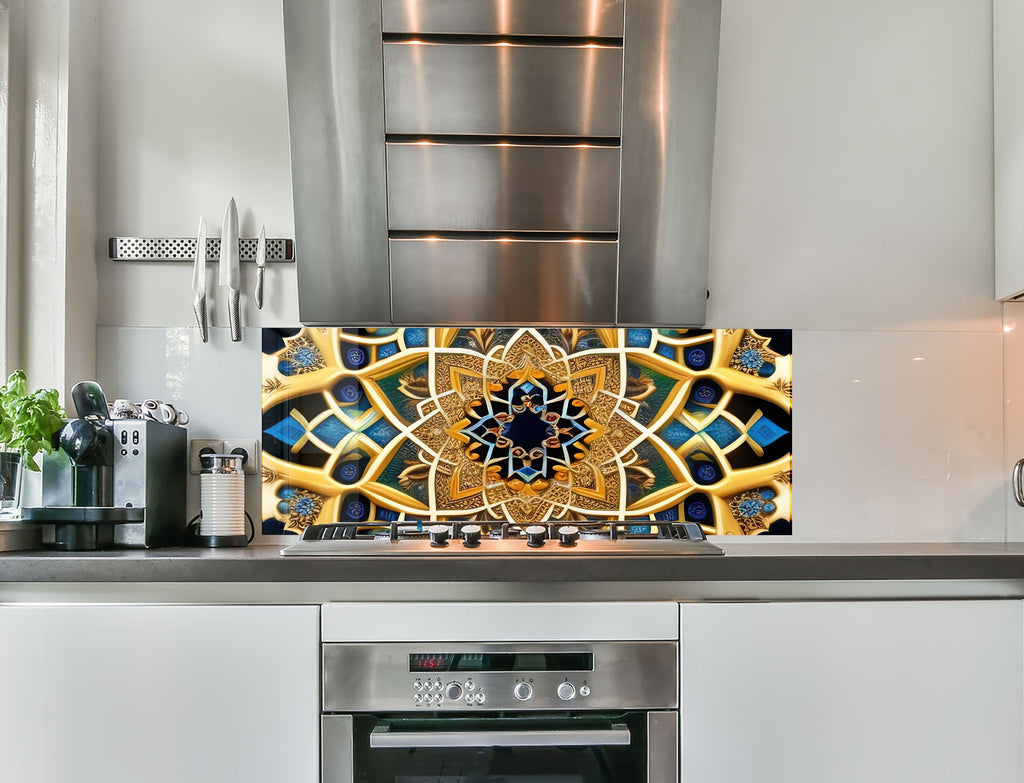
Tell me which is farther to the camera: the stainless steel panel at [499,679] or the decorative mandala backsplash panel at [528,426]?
the decorative mandala backsplash panel at [528,426]

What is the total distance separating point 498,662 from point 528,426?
2.28 feet

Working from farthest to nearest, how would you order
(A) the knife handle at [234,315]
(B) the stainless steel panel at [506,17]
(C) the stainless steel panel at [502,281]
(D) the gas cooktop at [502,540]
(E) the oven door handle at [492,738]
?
1. (A) the knife handle at [234,315]
2. (C) the stainless steel panel at [502,281]
3. (B) the stainless steel panel at [506,17]
4. (D) the gas cooktop at [502,540]
5. (E) the oven door handle at [492,738]

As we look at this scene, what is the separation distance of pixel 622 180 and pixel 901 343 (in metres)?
0.83

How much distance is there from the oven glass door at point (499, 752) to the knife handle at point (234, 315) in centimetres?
94

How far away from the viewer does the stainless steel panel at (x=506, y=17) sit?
1.77 metres

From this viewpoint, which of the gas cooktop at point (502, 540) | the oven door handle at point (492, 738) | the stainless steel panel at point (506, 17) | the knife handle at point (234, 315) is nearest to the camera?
the oven door handle at point (492, 738)

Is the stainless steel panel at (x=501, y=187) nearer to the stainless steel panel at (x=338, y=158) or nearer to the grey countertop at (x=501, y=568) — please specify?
the stainless steel panel at (x=338, y=158)

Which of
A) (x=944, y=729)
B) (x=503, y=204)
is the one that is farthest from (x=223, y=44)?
(x=944, y=729)

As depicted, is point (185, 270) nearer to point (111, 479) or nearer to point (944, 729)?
point (111, 479)

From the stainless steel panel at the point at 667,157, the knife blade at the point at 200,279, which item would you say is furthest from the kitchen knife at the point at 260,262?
the stainless steel panel at the point at 667,157

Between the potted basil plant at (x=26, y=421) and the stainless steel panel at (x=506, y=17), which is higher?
the stainless steel panel at (x=506, y=17)

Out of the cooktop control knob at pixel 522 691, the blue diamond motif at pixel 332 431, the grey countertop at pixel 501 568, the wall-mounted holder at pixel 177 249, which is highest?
the wall-mounted holder at pixel 177 249

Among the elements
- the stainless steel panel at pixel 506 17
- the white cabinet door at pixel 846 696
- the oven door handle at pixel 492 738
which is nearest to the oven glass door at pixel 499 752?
the oven door handle at pixel 492 738

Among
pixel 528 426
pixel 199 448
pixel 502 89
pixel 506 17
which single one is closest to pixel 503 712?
pixel 528 426
